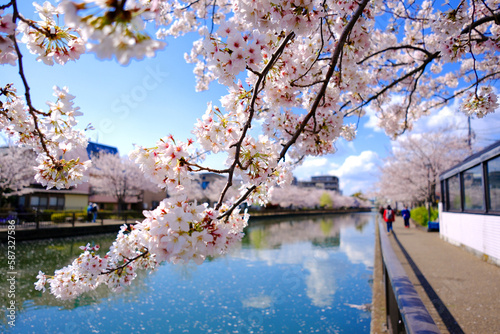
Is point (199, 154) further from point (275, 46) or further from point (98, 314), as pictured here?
point (98, 314)

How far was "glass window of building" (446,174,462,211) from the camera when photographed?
9164 mm

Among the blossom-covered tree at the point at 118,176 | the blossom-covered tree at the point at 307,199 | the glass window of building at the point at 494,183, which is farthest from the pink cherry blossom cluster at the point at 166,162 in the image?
the blossom-covered tree at the point at 307,199

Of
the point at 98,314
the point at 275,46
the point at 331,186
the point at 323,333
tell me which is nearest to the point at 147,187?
the point at 98,314

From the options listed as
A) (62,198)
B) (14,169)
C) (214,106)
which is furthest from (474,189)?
(62,198)

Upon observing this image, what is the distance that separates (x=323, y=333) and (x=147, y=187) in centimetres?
2395

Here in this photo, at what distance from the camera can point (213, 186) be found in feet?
141

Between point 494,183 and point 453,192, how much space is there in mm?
3998

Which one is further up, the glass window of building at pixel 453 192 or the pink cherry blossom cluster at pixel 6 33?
the pink cherry blossom cluster at pixel 6 33

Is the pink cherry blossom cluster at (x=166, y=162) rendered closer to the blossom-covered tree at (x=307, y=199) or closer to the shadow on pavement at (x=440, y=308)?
the shadow on pavement at (x=440, y=308)

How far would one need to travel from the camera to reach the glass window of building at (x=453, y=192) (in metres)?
9.16

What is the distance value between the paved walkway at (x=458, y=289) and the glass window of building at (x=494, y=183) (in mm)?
1294

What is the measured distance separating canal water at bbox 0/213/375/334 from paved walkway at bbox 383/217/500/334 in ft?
4.27

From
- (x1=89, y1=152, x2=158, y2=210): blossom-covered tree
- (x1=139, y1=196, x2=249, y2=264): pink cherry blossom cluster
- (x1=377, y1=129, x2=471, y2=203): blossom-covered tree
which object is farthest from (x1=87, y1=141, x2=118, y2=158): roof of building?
(x1=139, y1=196, x2=249, y2=264): pink cherry blossom cluster

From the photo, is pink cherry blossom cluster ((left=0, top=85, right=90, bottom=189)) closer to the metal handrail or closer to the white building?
the metal handrail
